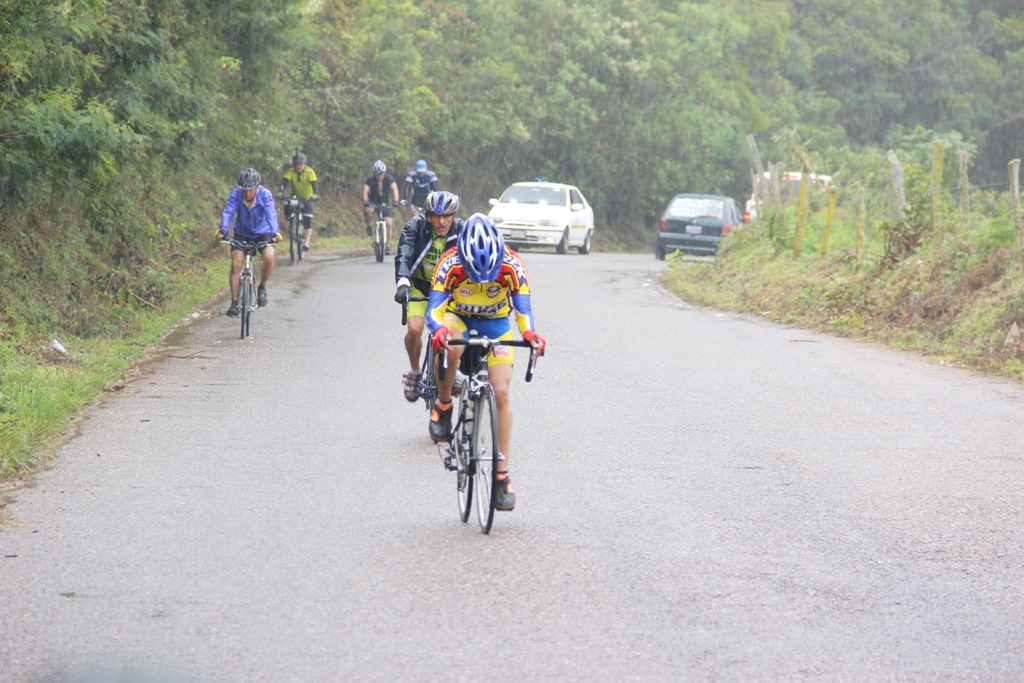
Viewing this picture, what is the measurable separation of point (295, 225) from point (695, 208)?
1038cm

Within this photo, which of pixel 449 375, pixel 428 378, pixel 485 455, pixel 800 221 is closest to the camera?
pixel 485 455

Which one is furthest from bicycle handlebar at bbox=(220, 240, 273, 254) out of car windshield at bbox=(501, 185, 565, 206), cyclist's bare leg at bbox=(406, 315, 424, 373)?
car windshield at bbox=(501, 185, 565, 206)

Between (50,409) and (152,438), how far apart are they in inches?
34.8

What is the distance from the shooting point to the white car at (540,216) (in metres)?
29.4

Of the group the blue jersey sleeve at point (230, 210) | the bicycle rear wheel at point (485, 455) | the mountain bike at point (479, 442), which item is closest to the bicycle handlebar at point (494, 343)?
the mountain bike at point (479, 442)

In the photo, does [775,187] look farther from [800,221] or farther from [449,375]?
[449,375]

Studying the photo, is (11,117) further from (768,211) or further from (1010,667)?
(768,211)

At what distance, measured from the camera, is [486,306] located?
6914mm

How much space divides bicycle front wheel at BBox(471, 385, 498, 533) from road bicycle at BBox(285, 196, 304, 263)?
58.2ft

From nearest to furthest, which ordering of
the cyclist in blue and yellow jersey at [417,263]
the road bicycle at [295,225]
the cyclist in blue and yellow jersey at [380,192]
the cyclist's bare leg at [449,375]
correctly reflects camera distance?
1. the cyclist's bare leg at [449,375]
2. the cyclist in blue and yellow jersey at [417,263]
3. the road bicycle at [295,225]
4. the cyclist in blue and yellow jersey at [380,192]

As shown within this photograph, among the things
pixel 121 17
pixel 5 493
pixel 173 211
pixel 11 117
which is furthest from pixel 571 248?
pixel 5 493

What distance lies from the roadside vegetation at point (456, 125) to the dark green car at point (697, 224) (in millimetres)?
3013

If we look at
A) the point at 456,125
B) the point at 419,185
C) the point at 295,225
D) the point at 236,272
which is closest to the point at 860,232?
the point at 419,185

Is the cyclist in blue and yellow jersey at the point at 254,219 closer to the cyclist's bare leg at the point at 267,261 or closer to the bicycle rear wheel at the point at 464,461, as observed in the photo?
the cyclist's bare leg at the point at 267,261
